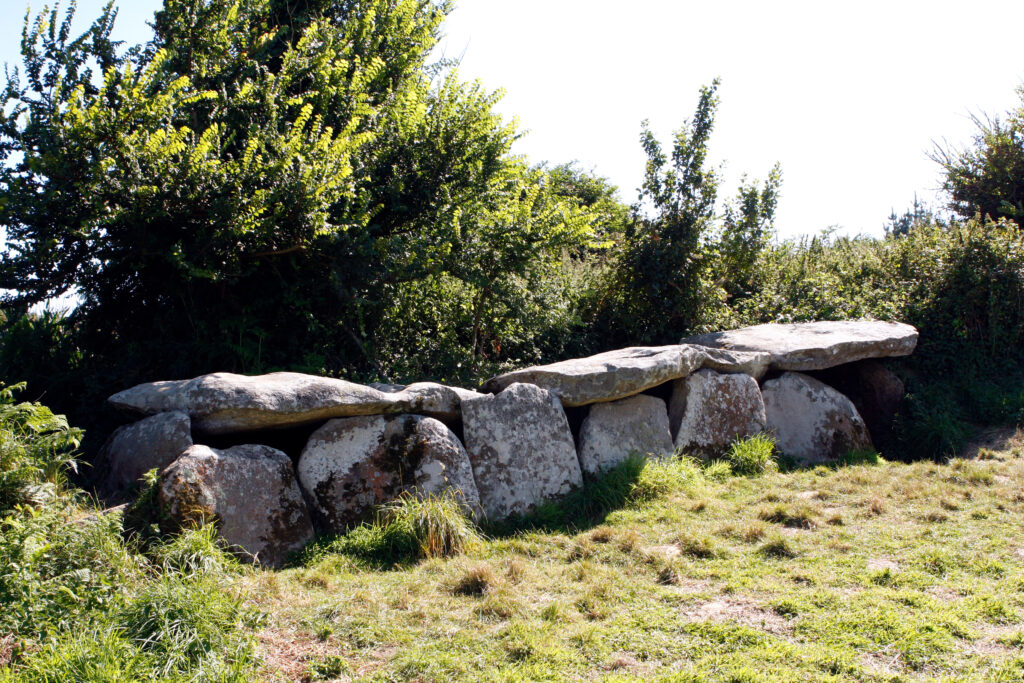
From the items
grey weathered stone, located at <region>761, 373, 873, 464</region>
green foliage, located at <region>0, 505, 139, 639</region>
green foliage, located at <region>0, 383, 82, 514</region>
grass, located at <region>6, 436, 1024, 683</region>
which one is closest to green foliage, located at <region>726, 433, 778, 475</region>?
grey weathered stone, located at <region>761, 373, 873, 464</region>

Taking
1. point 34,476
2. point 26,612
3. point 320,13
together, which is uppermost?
point 320,13

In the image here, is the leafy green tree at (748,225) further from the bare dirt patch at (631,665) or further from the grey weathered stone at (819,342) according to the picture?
the bare dirt patch at (631,665)

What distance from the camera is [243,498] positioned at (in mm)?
5719

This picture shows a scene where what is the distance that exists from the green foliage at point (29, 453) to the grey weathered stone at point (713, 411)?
575 cm

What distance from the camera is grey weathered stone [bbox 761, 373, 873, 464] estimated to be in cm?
866

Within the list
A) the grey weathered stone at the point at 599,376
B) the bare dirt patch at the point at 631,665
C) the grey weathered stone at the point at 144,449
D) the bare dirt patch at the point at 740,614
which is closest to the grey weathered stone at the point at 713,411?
the grey weathered stone at the point at 599,376

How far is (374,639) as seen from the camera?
4.46 meters

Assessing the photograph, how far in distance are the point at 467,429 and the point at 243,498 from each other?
6.99ft

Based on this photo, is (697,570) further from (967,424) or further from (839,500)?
(967,424)

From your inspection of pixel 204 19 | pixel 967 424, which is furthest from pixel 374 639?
pixel 967 424

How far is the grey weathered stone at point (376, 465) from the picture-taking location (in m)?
6.26

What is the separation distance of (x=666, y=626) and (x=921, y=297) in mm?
8460

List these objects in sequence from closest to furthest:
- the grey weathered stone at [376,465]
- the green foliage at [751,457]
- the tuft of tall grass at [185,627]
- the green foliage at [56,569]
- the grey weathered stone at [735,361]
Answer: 1. the tuft of tall grass at [185,627]
2. the green foliage at [56,569]
3. the grey weathered stone at [376,465]
4. the green foliage at [751,457]
5. the grey weathered stone at [735,361]

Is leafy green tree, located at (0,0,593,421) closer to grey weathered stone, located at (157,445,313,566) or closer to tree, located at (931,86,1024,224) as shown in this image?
grey weathered stone, located at (157,445,313,566)
